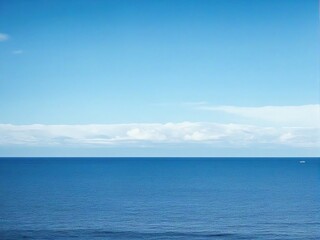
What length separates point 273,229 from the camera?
19188 mm

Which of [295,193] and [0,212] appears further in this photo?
[295,193]

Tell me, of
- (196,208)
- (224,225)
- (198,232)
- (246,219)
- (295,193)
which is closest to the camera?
(198,232)

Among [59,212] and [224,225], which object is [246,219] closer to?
[224,225]

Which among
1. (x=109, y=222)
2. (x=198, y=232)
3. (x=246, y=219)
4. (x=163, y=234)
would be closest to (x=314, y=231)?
(x=246, y=219)

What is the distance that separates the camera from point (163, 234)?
716 inches

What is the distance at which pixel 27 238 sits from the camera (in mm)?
17297

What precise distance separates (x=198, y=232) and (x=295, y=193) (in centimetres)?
1796

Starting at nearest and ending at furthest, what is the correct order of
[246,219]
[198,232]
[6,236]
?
A: [6,236], [198,232], [246,219]

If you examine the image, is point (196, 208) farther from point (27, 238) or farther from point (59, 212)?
point (27, 238)

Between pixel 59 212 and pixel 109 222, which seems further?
pixel 59 212

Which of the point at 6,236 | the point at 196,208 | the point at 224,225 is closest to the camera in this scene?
the point at 6,236

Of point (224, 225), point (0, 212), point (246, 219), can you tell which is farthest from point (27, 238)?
point (246, 219)

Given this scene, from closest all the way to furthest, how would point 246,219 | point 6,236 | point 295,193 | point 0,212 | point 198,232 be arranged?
point 6,236 < point 198,232 < point 246,219 < point 0,212 < point 295,193

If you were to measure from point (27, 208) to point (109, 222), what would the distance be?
20.8ft
